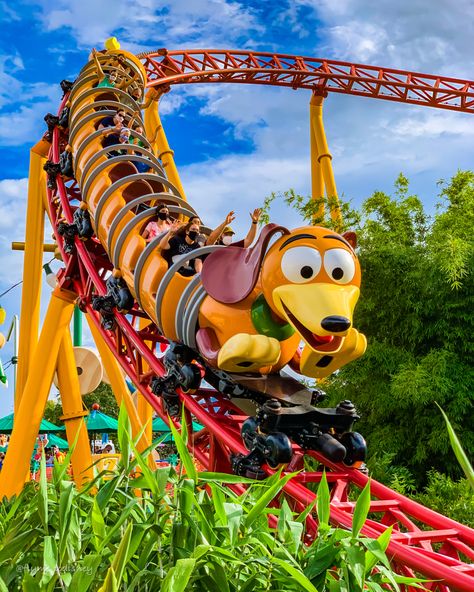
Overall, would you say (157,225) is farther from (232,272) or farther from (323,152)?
(323,152)

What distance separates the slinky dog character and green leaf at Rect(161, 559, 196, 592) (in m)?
2.02

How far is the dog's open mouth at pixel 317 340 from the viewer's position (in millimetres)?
3375

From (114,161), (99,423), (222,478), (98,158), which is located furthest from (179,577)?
(99,423)

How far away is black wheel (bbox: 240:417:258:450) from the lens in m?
3.42

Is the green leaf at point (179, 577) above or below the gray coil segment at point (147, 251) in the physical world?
below

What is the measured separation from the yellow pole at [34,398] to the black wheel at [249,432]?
3.02 meters

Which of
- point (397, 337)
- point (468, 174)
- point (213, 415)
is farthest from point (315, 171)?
point (213, 415)

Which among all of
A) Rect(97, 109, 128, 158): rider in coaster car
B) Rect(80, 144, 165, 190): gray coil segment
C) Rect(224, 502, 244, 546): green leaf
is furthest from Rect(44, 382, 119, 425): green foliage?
Rect(224, 502, 244, 546): green leaf

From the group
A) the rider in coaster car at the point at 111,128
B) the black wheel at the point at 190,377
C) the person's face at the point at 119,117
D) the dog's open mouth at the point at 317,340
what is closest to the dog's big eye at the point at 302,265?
the dog's open mouth at the point at 317,340

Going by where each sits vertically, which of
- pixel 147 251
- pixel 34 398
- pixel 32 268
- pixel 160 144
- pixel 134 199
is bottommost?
pixel 34 398

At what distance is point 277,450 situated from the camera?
3.22m

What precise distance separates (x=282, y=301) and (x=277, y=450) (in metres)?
0.78

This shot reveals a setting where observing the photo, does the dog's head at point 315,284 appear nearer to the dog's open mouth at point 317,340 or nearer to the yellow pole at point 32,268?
the dog's open mouth at point 317,340

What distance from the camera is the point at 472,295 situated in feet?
23.6
